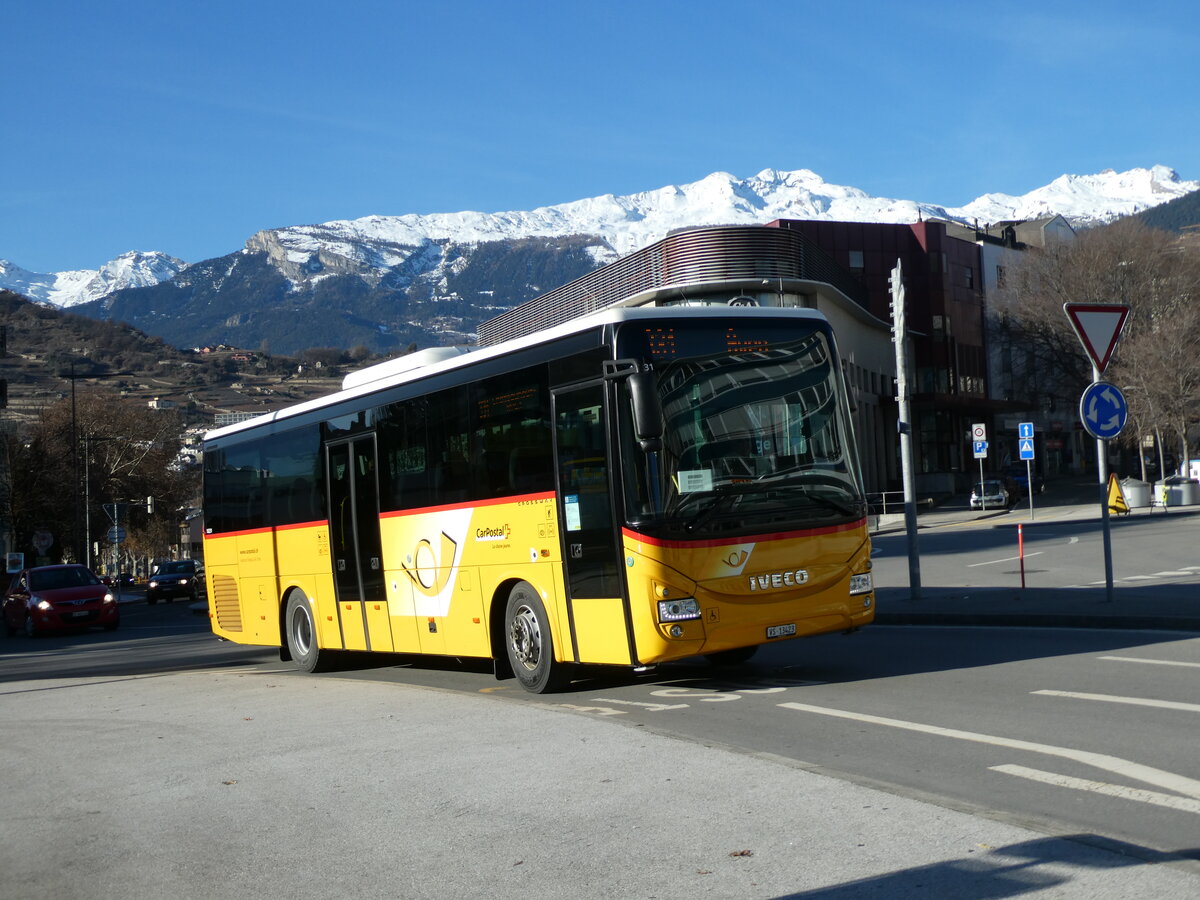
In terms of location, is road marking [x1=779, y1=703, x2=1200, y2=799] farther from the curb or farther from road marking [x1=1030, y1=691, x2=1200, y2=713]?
the curb

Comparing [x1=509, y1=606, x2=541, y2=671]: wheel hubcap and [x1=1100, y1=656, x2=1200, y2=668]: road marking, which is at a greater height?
[x1=509, y1=606, x2=541, y2=671]: wheel hubcap

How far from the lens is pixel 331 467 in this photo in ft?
51.9

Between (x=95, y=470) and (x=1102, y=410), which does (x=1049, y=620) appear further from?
(x=95, y=470)

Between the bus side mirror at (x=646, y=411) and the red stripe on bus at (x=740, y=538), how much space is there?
0.74 meters

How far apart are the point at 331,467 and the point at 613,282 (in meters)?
50.0

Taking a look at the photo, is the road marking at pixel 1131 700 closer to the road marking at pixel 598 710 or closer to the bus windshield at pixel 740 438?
the bus windshield at pixel 740 438

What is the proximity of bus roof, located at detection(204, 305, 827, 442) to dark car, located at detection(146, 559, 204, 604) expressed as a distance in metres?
35.5

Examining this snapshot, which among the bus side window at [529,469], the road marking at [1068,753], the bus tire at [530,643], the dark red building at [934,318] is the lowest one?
the road marking at [1068,753]

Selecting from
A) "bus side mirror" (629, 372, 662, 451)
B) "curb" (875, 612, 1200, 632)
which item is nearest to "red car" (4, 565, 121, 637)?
"curb" (875, 612, 1200, 632)

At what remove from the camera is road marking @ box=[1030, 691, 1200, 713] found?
30.0 ft

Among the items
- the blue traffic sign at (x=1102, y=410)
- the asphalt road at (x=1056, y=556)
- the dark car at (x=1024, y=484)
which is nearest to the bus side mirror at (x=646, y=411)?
the blue traffic sign at (x=1102, y=410)

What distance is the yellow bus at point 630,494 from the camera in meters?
10.8

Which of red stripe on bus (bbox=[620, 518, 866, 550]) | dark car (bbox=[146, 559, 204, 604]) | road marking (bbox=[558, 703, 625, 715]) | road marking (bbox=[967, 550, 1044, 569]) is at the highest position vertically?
red stripe on bus (bbox=[620, 518, 866, 550])

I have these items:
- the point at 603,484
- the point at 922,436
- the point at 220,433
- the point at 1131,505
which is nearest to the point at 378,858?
the point at 603,484
